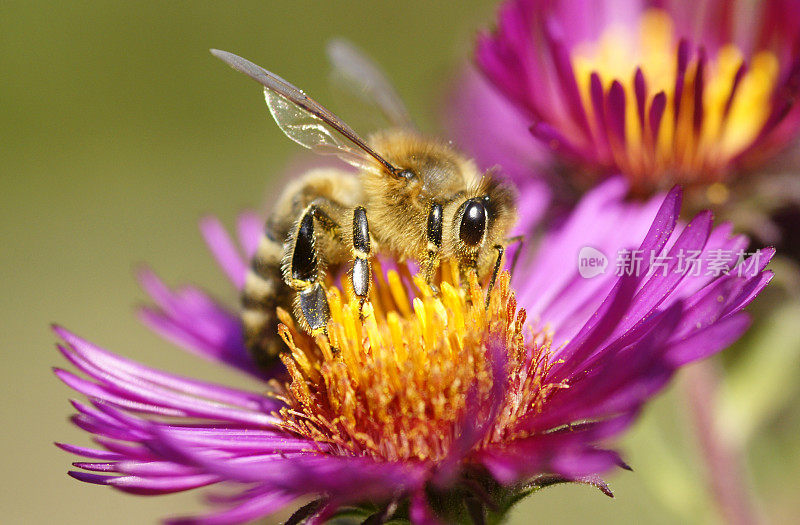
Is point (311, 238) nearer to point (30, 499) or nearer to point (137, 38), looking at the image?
point (30, 499)

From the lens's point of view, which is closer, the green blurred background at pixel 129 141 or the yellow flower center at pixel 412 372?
the yellow flower center at pixel 412 372

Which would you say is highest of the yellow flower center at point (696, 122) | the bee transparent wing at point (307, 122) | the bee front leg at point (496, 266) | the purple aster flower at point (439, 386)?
the yellow flower center at point (696, 122)

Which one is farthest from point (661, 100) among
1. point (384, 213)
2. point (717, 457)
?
point (717, 457)

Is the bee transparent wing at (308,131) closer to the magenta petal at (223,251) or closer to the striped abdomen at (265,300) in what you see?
the striped abdomen at (265,300)

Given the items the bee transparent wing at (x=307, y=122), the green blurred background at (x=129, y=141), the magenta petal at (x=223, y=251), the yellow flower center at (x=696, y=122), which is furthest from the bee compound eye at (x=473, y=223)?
the green blurred background at (x=129, y=141)

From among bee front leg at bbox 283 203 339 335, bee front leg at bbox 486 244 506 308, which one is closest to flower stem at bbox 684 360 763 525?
bee front leg at bbox 486 244 506 308

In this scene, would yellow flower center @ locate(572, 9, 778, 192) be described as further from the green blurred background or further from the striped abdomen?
the green blurred background
